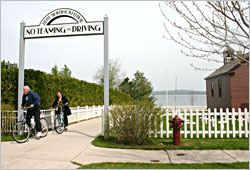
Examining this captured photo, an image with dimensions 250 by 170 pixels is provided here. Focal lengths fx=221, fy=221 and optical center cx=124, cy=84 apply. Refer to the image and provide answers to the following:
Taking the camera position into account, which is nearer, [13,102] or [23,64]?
[23,64]

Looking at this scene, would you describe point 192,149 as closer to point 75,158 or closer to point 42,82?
point 75,158

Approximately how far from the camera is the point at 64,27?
8.23 meters

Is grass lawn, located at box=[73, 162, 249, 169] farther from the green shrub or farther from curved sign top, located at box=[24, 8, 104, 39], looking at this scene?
curved sign top, located at box=[24, 8, 104, 39]

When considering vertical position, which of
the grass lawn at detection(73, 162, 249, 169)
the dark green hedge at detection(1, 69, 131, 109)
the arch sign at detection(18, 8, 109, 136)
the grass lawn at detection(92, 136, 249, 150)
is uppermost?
the arch sign at detection(18, 8, 109, 136)

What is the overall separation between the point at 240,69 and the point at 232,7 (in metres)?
14.3

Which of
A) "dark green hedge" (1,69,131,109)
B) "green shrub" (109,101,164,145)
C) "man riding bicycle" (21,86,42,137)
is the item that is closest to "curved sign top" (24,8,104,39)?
"dark green hedge" (1,69,131,109)

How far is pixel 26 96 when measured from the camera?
7.83 metres

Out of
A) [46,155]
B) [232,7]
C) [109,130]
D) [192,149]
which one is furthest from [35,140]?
[232,7]

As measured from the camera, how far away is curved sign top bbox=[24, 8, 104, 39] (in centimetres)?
807

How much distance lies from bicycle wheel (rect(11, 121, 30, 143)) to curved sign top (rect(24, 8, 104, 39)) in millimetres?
3349

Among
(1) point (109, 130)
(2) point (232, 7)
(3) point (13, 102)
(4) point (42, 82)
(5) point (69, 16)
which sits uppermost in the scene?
(5) point (69, 16)

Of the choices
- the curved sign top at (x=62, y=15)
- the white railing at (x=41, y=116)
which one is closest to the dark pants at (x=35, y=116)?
the white railing at (x=41, y=116)

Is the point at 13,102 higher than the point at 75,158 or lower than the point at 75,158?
higher

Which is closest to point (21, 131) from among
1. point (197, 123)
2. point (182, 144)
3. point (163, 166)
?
point (163, 166)
